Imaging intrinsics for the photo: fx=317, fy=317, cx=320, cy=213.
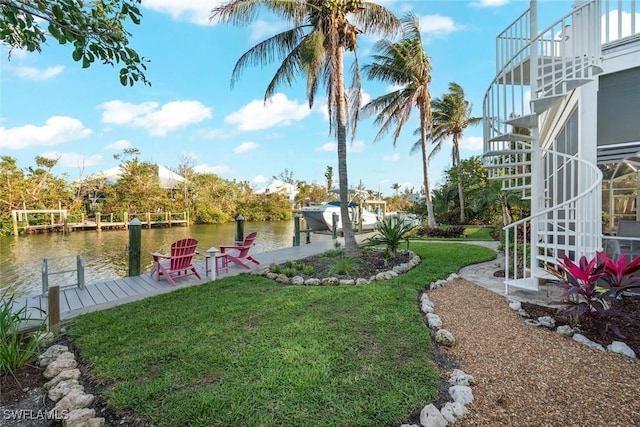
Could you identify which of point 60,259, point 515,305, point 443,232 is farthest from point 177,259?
point 443,232

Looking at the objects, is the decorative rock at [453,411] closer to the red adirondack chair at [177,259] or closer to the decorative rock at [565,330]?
the decorative rock at [565,330]

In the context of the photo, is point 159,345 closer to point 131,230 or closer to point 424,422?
point 424,422

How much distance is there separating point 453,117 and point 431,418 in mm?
18892

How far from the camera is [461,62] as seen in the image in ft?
30.7

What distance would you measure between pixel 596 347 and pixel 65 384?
4.56 meters

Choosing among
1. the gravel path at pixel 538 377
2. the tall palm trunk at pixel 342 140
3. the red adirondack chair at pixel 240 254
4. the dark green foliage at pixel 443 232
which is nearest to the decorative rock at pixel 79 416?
the gravel path at pixel 538 377

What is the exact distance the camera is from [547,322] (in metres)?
3.50

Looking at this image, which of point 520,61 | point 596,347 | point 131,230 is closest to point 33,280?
point 131,230

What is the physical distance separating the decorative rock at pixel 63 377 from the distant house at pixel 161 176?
26045 mm

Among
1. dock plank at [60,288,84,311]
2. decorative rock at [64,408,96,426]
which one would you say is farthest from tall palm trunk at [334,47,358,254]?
decorative rock at [64,408,96,426]

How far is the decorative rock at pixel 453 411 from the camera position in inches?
79.5

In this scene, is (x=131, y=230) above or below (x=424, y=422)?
above

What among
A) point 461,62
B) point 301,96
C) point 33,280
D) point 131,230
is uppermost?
point 461,62

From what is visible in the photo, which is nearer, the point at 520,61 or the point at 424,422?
the point at 424,422
